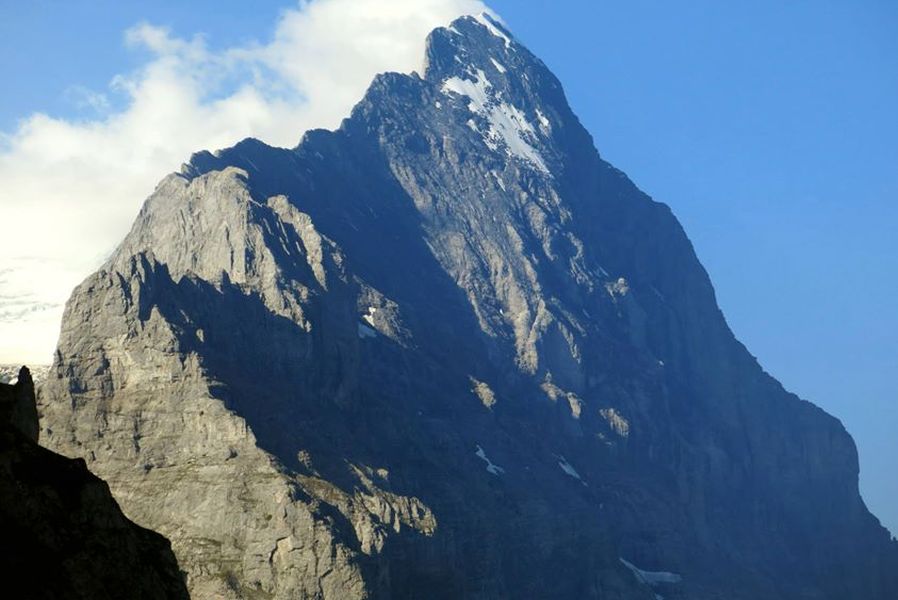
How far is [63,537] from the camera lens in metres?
84.8

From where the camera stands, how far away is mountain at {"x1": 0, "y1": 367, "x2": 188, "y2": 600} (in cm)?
8044

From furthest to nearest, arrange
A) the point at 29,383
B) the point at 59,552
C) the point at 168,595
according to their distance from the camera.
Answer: the point at 29,383
the point at 168,595
the point at 59,552

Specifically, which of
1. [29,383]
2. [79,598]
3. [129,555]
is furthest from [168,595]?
[29,383]

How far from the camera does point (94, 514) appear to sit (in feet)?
289

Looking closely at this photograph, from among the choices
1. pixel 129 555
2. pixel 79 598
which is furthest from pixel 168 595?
pixel 79 598

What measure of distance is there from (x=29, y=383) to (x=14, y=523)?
15.9 m

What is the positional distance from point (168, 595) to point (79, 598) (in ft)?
29.5

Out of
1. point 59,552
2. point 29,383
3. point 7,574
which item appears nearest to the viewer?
point 7,574

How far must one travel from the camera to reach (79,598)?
81188mm

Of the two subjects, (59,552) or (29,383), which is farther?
(29,383)

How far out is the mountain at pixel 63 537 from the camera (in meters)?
80.4

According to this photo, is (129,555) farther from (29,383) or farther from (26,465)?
(29,383)

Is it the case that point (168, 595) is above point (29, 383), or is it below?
below

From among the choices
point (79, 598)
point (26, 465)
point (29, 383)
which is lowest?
point (79, 598)
